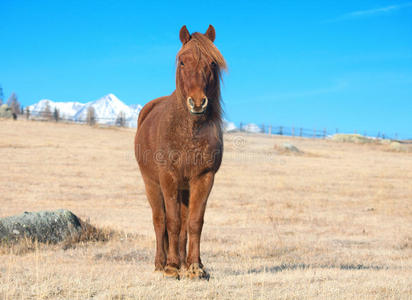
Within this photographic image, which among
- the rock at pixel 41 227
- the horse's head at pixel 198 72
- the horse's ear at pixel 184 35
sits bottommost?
the rock at pixel 41 227

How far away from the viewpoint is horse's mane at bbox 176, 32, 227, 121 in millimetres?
5539

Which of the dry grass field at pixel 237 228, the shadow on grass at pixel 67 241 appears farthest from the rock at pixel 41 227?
the dry grass field at pixel 237 228

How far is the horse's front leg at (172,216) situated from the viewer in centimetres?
584

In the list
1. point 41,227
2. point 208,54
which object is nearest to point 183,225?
point 208,54

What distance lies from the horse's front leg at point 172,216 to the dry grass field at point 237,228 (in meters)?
0.26

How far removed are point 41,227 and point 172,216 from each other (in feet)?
18.2

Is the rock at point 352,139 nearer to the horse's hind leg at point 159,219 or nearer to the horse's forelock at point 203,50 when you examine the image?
the horse's hind leg at point 159,219

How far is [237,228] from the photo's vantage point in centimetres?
1466

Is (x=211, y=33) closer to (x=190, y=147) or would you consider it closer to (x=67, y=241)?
(x=190, y=147)

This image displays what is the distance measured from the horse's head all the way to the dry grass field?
2232 mm

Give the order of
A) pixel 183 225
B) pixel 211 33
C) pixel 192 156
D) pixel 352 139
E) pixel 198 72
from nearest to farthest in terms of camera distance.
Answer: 1. pixel 198 72
2. pixel 192 156
3. pixel 211 33
4. pixel 183 225
5. pixel 352 139

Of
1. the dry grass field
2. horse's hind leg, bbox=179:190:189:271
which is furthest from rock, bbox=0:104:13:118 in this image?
horse's hind leg, bbox=179:190:189:271

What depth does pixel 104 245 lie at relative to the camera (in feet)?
35.2

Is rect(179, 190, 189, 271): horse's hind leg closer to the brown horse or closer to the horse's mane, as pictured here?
the brown horse
